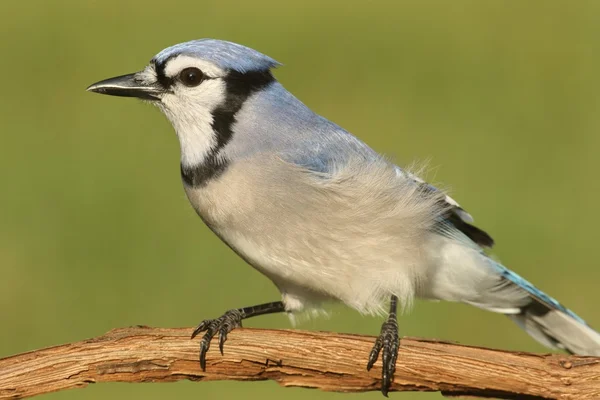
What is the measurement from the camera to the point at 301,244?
12.5 ft

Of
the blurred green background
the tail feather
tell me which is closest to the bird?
the tail feather

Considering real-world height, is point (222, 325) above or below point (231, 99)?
below

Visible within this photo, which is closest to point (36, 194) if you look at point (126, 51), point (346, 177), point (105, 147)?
point (105, 147)

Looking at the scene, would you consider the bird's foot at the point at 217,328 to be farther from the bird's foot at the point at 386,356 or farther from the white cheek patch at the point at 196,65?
the white cheek patch at the point at 196,65

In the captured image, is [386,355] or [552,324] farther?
[552,324]

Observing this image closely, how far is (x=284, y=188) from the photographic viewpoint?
3852mm

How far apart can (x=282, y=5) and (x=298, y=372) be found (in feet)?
19.0

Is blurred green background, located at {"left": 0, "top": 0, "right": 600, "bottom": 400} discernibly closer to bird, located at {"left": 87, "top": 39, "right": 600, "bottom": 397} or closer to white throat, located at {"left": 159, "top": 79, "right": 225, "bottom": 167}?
bird, located at {"left": 87, "top": 39, "right": 600, "bottom": 397}

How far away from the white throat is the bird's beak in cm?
6

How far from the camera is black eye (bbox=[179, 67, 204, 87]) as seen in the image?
3.92m

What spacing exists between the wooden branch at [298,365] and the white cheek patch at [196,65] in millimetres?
946

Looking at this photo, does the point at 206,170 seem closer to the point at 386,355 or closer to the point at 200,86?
the point at 200,86

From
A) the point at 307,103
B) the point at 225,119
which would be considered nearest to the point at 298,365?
the point at 225,119

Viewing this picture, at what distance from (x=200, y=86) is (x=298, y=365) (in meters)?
1.10
